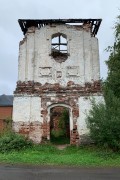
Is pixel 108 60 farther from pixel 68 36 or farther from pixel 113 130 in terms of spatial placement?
pixel 113 130

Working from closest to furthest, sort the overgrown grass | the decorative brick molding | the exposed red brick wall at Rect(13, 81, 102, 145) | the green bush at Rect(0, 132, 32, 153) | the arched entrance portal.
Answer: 1. the overgrown grass
2. the green bush at Rect(0, 132, 32, 153)
3. the exposed red brick wall at Rect(13, 81, 102, 145)
4. the decorative brick molding
5. the arched entrance portal

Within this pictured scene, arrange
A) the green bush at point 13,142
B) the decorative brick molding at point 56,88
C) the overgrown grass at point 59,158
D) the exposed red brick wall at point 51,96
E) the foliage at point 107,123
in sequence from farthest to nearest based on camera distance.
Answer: the decorative brick molding at point 56,88, the exposed red brick wall at point 51,96, the green bush at point 13,142, the foliage at point 107,123, the overgrown grass at point 59,158

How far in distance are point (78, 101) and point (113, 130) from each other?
11.7 ft

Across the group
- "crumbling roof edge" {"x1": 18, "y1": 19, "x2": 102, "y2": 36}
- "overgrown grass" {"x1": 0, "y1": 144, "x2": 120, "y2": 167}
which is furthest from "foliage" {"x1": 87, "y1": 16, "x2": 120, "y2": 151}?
"crumbling roof edge" {"x1": 18, "y1": 19, "x2": 102, "y2": 36}

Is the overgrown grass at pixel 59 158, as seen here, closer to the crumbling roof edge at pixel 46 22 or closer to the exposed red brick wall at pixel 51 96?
the exposed red brick wall at pixel 51 96

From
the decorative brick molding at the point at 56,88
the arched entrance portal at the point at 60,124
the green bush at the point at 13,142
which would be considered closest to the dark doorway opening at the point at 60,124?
the arched entrance portal at the point at 60,124

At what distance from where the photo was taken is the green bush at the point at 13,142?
1513cm

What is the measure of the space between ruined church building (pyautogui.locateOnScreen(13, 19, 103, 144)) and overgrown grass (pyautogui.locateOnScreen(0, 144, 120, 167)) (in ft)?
4.70

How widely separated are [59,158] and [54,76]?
5.92 metres

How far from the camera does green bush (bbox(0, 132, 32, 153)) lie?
15133 millimetres

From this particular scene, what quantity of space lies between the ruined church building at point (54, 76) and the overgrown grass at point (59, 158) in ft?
4.70

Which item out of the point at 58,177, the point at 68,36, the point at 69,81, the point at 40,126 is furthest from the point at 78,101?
the point at 58,177

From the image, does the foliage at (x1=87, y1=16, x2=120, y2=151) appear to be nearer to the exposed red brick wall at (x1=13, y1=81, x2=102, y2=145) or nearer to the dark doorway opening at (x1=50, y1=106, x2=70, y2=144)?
the exposed red brick wall at (x1=13, y1=81, x2=102, y2=145)

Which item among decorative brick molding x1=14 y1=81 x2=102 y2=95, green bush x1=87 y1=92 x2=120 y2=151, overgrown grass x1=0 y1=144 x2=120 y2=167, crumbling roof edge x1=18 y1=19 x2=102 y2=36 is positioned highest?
crumbling roof edge x1=18 y1=19 x2=102 y2=36
